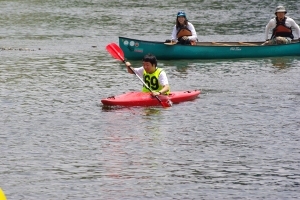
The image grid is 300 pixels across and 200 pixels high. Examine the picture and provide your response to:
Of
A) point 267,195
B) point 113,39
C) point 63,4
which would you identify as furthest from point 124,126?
point 63,4

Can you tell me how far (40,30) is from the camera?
106 ft

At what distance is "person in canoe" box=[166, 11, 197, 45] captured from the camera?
22.4 metres

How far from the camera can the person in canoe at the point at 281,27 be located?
75.2ft

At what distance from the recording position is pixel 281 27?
23.2m

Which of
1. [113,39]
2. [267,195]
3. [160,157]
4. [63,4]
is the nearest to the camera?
[267,195]

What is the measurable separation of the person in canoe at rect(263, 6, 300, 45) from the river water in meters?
0.70

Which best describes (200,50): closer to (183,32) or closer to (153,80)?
(183,32)

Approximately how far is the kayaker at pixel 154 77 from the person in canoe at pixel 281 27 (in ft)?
26.1

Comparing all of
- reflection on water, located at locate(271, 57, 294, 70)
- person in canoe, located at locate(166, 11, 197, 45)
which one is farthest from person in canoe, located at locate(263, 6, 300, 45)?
person in canoe, located at locate(166, 11, 197, 45)

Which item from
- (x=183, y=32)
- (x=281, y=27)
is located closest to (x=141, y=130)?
(x=183, y=32)

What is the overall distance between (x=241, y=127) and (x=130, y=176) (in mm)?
3800

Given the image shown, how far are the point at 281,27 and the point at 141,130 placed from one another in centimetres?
1092

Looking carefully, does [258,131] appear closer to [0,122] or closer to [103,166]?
[103,166]

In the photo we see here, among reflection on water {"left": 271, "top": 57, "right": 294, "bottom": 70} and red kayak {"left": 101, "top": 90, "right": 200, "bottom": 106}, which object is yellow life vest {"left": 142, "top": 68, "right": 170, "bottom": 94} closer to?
red kayak {"left": 101, "top": 90, "right": 200, "bottom": 106}
